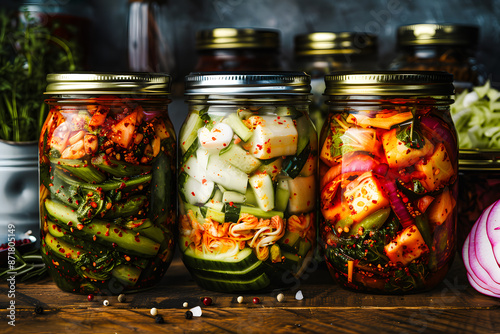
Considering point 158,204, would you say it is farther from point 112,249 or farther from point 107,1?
point 107,1

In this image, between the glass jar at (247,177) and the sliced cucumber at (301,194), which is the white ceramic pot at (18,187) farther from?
the sliced cucumber at (301,194)

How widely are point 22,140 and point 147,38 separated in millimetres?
468

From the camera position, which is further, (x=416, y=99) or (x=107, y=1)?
(x=107, y=1)

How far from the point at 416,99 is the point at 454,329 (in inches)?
17.5

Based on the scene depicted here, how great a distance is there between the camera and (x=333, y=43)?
4.97ft

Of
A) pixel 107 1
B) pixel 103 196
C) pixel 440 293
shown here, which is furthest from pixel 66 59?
pixel 440 293

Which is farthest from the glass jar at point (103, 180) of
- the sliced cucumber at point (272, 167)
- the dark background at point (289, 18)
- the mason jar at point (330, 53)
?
the dark background at point (289, 18)

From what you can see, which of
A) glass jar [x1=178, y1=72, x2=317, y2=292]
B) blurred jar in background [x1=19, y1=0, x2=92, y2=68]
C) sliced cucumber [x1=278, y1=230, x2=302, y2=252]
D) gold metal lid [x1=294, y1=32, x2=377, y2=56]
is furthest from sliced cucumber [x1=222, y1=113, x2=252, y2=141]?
blurred jar in background [x1=19, y1=0, x2=92, y2=68]

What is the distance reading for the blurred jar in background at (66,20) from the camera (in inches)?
62.6

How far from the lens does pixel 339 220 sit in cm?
115

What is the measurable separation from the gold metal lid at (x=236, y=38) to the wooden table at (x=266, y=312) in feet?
2.15

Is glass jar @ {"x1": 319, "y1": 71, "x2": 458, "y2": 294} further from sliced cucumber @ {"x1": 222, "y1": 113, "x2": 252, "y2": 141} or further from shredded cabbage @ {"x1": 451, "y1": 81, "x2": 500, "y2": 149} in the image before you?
shredded cabbage @ {"x1": 451, "y1": 81, "x2": 500, "y2": 149}

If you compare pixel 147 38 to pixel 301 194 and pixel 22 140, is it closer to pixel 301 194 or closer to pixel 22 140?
pixel 22 140

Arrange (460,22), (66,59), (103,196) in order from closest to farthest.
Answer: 1. (103,196)
2. (66,59)
3. (460,22)
